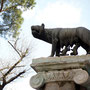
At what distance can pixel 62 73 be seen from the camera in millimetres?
5059

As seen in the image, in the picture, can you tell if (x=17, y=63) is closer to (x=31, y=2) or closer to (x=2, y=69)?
(x=2, y=69)

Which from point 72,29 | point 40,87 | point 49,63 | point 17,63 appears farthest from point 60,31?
point 17,63

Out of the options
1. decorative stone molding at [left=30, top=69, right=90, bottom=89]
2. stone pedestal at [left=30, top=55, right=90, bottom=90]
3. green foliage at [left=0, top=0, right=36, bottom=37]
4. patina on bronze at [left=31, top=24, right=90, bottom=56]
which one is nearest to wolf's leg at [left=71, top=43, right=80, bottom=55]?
patina on bronze at [left=31, top=24, right=90, bottom=56]

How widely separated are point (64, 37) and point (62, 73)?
103cm

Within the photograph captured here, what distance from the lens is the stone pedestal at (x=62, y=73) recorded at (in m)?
4.90

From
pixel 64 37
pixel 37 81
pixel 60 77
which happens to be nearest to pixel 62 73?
pixel 60 77

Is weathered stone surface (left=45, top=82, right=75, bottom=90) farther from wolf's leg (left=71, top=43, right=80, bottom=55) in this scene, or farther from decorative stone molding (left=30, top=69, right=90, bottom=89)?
wolf's leg (left=71, top=43, right=80, bottom=55)

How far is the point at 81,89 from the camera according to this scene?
5008 mm

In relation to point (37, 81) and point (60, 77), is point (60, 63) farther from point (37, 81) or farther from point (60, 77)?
point (37, 81)

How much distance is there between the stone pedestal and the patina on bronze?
518mm

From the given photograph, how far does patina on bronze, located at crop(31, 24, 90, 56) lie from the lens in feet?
18.1

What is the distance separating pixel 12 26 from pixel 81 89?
13.5 meters

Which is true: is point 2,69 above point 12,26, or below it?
below

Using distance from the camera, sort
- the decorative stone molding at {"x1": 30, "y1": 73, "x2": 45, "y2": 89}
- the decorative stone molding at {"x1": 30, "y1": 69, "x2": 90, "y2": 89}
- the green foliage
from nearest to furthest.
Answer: the decorative stone molding at {"x1": 30, "y1": 69, "x2": 90, "y2": 89} < the decorative stone molding at {"x1": 30, "y1": 73, "x2": 45, "y2": 89} < the green foliage
